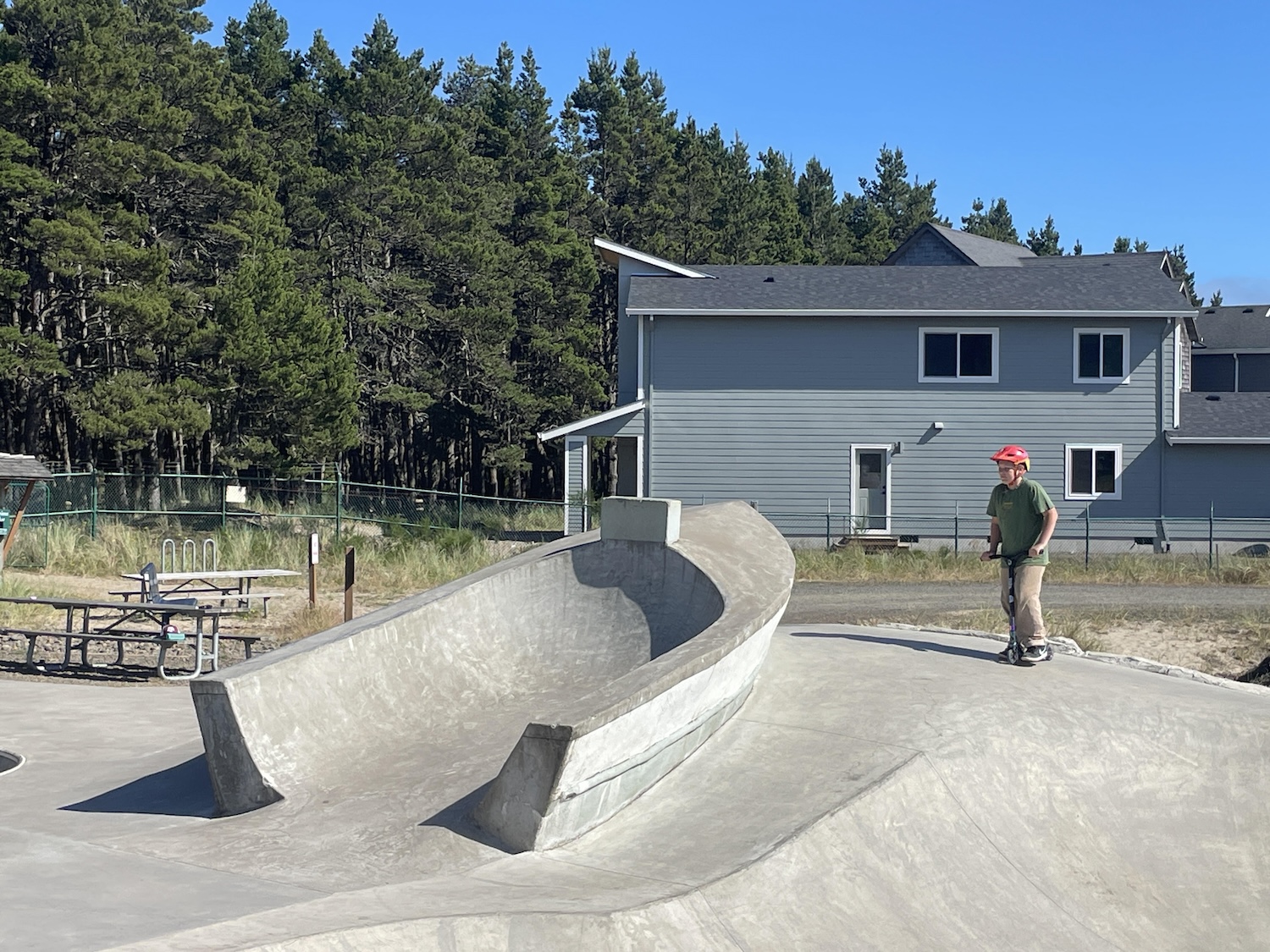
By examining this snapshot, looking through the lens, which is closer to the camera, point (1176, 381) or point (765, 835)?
point (765, 835)

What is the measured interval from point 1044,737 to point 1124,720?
70 centimetres

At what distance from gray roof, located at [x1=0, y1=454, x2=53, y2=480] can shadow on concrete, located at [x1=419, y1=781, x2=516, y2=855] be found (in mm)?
13607

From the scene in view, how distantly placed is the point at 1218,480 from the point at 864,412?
7.49 m

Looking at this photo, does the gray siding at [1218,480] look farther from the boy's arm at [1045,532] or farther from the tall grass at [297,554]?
the boy's arm at [1045,532]

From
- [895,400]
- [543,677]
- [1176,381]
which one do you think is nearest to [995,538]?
[543,677]

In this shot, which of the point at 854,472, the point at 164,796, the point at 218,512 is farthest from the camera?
the point at 854,472

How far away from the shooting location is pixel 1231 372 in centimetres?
4234

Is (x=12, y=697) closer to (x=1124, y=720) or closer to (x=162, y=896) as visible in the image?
(x=162, y=896)

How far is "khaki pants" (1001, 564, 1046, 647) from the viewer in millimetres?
9523

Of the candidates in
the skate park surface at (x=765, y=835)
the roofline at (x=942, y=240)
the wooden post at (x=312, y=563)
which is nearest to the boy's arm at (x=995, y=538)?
the skate park surface at (x=765, y=835)

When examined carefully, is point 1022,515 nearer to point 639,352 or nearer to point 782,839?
point 782,839

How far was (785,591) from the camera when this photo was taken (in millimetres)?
8969

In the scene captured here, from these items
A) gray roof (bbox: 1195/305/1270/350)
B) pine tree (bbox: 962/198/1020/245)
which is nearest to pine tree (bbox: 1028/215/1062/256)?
pine tree (bbox: 962/198/1020/245)

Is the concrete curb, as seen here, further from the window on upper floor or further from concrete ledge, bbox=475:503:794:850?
the window on upper floor
